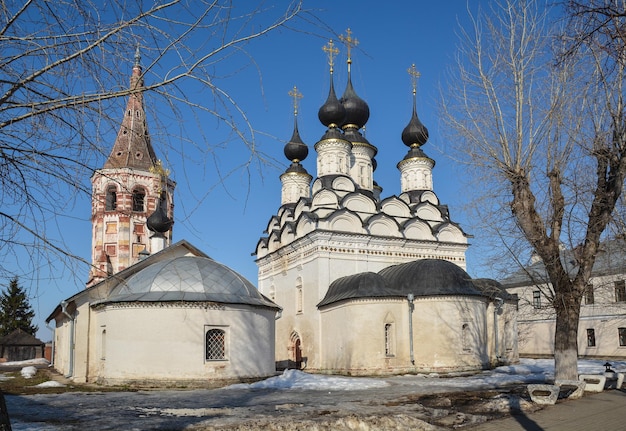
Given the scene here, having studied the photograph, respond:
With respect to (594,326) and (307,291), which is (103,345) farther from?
(594,326)

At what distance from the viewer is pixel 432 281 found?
19922mm

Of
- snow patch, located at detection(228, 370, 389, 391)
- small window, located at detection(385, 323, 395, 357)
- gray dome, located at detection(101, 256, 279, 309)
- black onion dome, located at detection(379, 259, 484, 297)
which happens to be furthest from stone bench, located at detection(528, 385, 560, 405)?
small window, located at detection(385, 323, 395, 357)

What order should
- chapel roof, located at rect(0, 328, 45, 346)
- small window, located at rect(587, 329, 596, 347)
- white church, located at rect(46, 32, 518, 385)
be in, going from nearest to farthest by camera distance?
white church, located at rect(46, 32, 518, 385)
small window, located at rect(587, 329, 596, 347)
chapel roof, located at rect(0, 328, 45, 346)

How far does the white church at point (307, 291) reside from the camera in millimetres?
14906

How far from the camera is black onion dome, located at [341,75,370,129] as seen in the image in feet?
Result: 94.2

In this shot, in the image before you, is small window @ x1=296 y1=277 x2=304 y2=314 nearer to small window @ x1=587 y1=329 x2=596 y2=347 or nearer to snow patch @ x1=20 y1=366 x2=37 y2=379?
snow patch @ x1=20 y1=366 x2=37 y2=379

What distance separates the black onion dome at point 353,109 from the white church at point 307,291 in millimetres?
69

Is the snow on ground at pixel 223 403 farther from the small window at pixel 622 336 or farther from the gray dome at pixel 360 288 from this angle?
the small window at pixel 622 336

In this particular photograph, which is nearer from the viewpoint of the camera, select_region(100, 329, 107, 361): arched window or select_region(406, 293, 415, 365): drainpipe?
select_region(100, 329, 107, 361): arched window

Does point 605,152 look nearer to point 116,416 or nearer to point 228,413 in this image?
point 228,413

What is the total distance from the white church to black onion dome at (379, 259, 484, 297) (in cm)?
5

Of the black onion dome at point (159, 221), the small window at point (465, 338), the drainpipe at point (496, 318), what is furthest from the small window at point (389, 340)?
the black onion dome at point (159, 221)

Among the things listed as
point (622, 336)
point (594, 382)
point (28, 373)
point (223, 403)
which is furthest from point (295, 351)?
point (622, 336)

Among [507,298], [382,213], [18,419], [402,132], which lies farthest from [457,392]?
[402,132]
